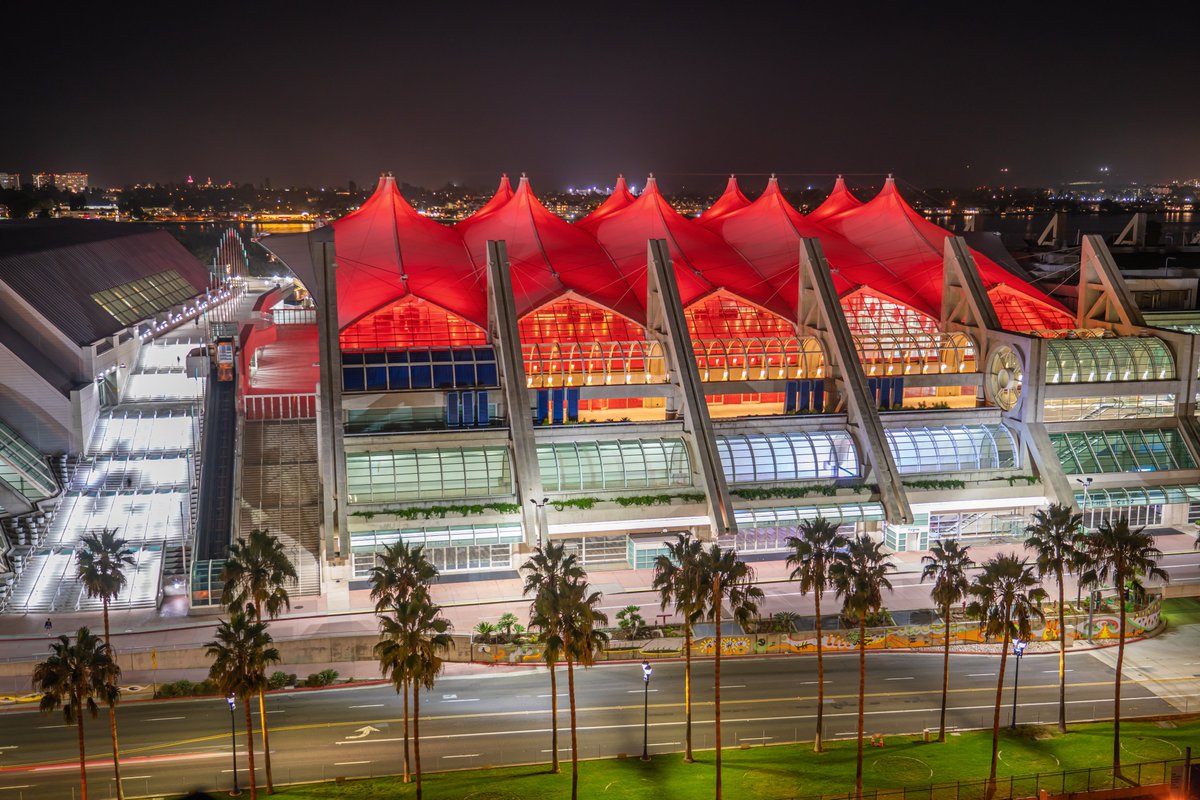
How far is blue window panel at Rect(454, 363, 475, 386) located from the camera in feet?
216

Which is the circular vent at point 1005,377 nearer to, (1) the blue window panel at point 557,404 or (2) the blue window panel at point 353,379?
(1) the blue window panel at point 557,404

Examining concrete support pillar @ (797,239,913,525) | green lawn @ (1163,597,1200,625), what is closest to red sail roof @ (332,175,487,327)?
concrete support pillar @ (797,239,913,525)

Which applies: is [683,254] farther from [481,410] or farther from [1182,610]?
[1182,610]

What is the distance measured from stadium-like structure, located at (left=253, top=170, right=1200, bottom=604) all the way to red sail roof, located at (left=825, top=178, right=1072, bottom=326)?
25cm

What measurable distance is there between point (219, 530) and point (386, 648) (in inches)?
981

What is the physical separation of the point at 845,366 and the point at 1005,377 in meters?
11.2

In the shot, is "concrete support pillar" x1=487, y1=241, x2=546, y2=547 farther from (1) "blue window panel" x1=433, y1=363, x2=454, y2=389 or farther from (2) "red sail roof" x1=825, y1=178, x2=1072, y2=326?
(2) "red sail roof" x1=825, y1=178, x2=1072, y2=326

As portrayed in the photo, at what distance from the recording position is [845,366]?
69250 mm

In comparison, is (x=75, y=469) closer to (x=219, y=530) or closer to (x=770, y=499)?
(x=219, y=530)

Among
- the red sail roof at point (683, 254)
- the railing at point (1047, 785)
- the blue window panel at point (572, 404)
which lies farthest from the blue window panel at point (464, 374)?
the railing at point (1047, 785)

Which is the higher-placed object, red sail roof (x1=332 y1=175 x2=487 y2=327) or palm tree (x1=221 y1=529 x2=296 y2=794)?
red sail roof (x1=332 y1=175 x2=487 y2=327)

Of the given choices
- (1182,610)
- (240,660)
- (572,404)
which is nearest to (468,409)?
(572,404)

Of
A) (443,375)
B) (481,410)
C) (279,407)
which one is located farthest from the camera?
(279,407)

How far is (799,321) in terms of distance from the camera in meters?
74.9
